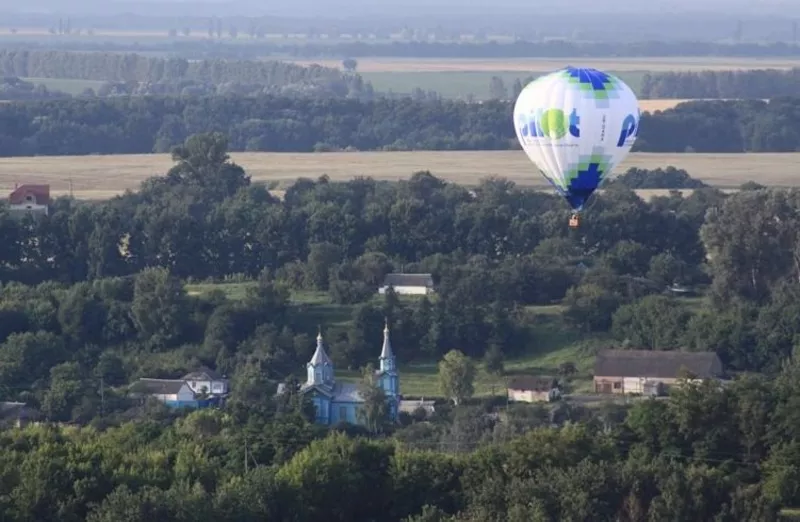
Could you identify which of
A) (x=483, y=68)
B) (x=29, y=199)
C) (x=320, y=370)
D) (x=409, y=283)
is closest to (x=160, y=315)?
(x=320, y=370)

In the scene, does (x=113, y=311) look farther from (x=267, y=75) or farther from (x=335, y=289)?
(x=267, y=75)

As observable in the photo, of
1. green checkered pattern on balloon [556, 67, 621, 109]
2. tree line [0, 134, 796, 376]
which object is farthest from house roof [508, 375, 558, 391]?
green checkered pattern on balloon [556, 67, 621, 109]

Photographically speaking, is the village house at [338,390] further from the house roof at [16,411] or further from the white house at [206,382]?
the house roof at [16,411]

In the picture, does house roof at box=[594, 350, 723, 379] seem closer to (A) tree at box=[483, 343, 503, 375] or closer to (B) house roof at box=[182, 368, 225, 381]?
(A) tree at box=[483, 343, 503, 375]

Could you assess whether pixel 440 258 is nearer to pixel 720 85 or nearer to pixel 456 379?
pixel 456 379

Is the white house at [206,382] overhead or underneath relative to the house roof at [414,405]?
underneath

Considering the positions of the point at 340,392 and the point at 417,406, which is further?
the point at 340,392

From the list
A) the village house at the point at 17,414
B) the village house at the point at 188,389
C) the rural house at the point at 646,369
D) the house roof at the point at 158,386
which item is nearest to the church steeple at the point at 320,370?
the village house at the point at 188,389
